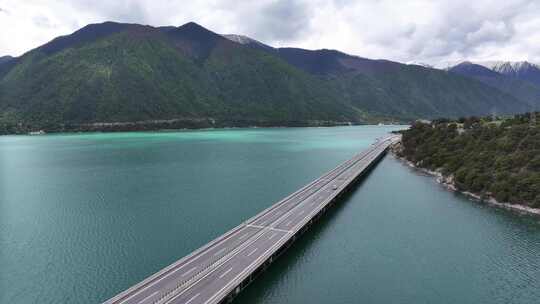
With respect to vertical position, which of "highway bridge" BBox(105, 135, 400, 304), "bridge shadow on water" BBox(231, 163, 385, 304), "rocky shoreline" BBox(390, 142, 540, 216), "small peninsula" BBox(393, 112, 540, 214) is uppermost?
"small peninsula" BBox(393, 112, 540, 214)

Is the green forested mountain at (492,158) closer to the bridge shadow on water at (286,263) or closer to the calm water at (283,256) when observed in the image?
the calm water at (283,256)

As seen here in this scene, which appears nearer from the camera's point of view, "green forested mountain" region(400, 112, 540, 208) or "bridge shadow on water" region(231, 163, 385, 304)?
"bridge shadow on water" region(231, 163, 385, 304)

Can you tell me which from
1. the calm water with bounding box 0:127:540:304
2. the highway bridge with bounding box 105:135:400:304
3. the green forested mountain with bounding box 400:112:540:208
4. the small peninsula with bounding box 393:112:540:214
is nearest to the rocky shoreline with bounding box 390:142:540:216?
the small peninsula with bounding box 393:112:540:214

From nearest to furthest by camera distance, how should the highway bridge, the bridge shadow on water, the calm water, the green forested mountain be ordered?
the highway bridge < the bridge shadow on water < the calm water < the green forested mountain

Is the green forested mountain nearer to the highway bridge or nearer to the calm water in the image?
the calm water

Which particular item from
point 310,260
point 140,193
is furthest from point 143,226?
point 310,260

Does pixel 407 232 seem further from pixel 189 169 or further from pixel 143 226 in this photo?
pixel 189 169
